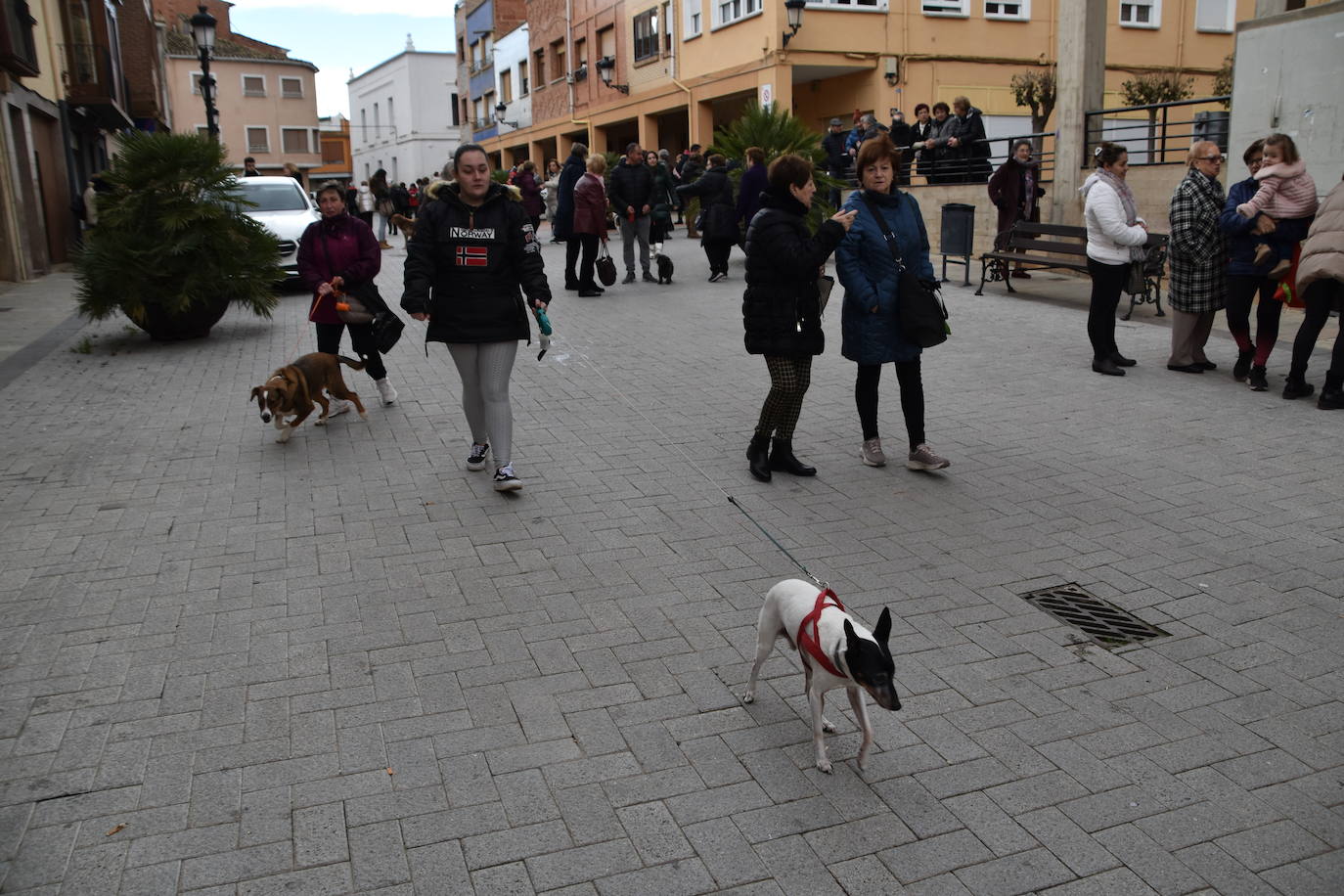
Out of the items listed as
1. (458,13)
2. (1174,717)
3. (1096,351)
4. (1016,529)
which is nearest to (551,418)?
(1016,529)

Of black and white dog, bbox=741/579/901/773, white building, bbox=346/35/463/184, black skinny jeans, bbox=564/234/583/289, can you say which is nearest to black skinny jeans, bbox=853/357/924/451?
black and white dog, bbox=741/579/901/773

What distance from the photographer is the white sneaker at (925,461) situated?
6719 millimetres

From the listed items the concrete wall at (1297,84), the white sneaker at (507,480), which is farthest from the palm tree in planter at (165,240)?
the concrete wall at (1297,84)

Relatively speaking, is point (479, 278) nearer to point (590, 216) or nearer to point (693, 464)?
point (693, 464)

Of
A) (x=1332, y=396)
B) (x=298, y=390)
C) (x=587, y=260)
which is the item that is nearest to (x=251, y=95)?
(x=587, y=260)

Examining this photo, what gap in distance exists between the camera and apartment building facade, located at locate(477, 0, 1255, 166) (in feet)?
87.2

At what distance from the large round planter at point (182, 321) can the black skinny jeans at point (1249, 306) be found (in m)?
9.76

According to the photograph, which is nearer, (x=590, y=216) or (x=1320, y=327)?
(x=1320, y=327)

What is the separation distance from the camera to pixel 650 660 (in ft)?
14.4

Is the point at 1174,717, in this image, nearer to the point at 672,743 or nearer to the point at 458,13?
the point at 672,743

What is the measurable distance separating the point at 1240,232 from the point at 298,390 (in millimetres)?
7229

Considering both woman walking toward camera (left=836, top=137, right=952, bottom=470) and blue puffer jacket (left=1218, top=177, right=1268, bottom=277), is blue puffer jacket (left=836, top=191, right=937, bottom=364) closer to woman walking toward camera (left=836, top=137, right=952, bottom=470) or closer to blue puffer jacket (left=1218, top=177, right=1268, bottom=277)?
woman walking toward camera (left=836, top=137, right=952, bottom=470)

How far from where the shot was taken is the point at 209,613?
4.86 metres

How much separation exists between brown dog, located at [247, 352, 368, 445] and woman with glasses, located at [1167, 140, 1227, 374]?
674cm
